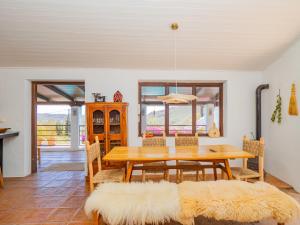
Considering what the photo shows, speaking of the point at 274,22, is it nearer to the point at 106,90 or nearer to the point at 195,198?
the point at 195,198

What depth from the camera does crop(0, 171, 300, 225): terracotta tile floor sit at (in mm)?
2283

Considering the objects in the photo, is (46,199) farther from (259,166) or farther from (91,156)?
(259,166)

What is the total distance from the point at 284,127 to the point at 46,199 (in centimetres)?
405

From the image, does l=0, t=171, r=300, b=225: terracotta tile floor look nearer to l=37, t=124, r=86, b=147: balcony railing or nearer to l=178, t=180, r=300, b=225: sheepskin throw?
l=178, t=180, r=300, b=225: sheepskin throw

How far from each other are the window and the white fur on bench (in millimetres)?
2372

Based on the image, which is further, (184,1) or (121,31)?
(121,31)

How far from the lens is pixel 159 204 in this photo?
172 centimetres

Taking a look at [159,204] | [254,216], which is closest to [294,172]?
[254,216]

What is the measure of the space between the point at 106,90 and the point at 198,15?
7.19 feet

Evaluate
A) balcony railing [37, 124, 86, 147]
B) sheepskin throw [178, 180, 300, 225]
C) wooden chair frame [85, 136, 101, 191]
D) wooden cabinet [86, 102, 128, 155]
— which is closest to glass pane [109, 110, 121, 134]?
wooden cabinet [86, 102, 128, 155]

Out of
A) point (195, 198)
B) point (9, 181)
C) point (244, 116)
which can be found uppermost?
point (244, 116)

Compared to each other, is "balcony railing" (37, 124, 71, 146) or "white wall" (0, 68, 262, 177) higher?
"white wall" (0, 68, 262, 177)

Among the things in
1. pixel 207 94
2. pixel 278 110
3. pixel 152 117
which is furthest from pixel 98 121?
pixel 278 110

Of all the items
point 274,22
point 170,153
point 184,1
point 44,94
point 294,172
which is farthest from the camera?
point 44,94
